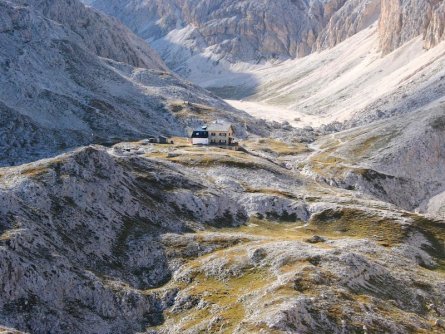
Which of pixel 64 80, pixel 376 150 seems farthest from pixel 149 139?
pixel 376 150

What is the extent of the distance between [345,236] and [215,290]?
111ft

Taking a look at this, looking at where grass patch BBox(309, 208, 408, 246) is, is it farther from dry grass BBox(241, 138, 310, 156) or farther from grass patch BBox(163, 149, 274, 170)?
dry grass BBox(241, 138, 310, 156)

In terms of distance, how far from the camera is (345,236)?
9456 centimetres

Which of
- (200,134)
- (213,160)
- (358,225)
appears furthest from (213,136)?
(358,225)

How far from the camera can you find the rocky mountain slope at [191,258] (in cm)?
6047

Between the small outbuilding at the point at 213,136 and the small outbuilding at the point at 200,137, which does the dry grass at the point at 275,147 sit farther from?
the small outbuilding at the point at 200,137

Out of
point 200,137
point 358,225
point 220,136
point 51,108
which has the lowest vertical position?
point 358,225

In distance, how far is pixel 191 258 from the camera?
7562 cm

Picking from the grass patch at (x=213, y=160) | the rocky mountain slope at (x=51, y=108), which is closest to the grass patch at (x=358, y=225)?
the grass patch at (x=213, y=160)

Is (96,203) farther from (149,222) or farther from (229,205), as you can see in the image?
(229,205)

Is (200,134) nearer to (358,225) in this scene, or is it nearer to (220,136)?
(220,136)

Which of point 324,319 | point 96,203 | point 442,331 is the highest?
point 96,203

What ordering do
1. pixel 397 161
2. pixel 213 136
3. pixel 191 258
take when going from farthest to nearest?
pixel 213 136
pixel 397 161
pixel 191 258

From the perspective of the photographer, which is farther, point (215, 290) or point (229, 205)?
point (229, 205)
